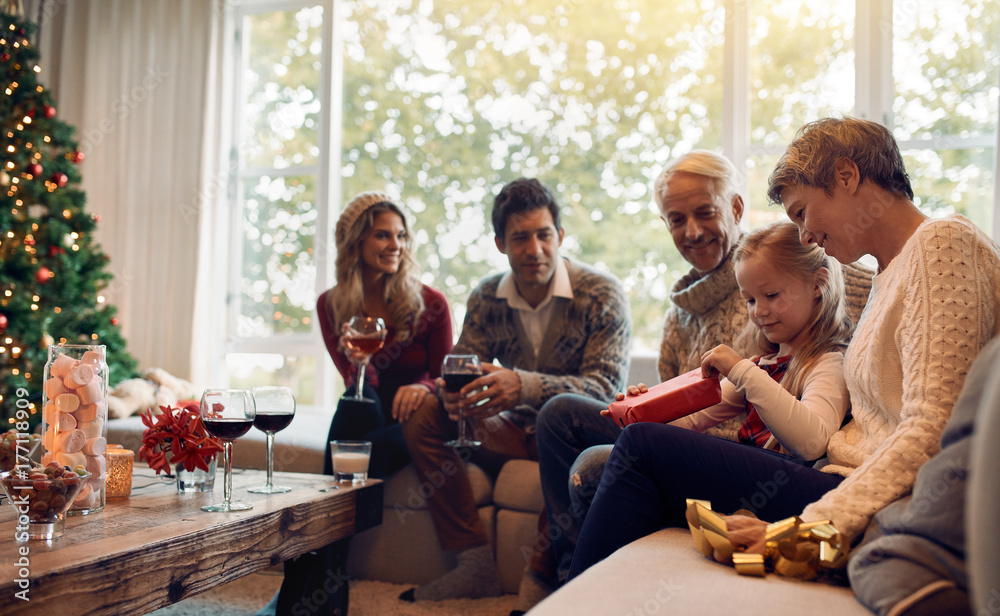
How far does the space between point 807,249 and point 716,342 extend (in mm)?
443

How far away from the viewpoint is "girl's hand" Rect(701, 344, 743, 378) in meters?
1.39

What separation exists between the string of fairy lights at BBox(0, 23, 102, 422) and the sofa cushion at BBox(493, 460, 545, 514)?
7.80 ft

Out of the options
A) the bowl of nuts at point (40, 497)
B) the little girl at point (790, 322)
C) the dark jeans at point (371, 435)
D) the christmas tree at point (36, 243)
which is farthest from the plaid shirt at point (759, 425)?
the christmas tree at point (36, 243)

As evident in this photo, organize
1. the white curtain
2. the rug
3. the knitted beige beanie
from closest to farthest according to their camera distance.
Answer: the rug → the knitted beige beanie → the white curtain

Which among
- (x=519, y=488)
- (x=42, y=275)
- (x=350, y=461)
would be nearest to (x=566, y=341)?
(x=519, y=488)

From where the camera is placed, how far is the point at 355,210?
2715mm

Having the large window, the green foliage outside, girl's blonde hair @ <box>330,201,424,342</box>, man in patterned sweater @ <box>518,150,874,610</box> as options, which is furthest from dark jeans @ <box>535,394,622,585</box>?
the green foliage outside

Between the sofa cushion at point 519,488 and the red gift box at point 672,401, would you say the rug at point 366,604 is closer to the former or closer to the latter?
the sofa cushion at point 519,488

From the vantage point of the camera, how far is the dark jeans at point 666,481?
1.23 meters

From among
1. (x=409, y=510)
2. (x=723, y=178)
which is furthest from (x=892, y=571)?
(x=409, y=510)

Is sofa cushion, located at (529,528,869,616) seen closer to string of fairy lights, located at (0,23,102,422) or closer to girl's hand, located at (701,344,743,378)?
girl's hand, located at (701,344,743,378)

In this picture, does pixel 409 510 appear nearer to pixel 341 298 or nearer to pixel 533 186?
pixel 341 298

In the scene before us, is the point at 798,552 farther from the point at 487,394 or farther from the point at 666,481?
the point at 487,394

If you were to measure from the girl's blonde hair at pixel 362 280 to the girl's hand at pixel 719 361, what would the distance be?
136 cm
